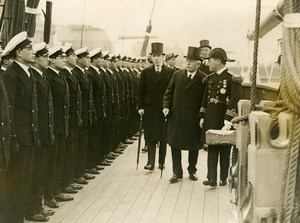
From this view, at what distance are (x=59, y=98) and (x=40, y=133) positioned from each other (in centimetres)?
66

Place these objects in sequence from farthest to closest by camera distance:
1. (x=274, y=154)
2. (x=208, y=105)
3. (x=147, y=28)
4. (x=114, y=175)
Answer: (x=147, y=28) → (x=114, y=175) → (x=208, y=105) → (x=274, y=154)

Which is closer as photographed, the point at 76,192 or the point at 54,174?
the point at 54,174

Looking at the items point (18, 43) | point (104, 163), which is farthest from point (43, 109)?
point (104, 163)

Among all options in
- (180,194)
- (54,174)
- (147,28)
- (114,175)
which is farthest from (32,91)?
(147,28)

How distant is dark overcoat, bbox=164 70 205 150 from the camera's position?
6.74 meters

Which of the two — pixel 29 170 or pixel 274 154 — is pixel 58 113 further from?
pixel 274 154

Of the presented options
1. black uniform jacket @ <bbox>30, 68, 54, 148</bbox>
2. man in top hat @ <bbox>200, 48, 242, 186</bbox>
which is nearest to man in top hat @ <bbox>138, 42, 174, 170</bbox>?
man in top hat @ <bbox>200, 48, 242, 186</bbox>

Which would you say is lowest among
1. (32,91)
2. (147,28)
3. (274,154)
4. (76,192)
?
(76,192)

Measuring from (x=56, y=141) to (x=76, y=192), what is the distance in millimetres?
801

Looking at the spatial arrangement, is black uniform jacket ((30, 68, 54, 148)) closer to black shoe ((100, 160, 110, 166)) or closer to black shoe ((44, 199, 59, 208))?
black shoe ((44, 199, 59, 208))

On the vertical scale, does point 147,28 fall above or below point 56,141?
above

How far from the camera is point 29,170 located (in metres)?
4.66

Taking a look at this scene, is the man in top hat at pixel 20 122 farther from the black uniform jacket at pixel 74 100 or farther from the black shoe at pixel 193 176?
the black shoe at pixel 193 176

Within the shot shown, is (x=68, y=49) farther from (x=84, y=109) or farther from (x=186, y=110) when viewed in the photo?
(x=186, y=110)
